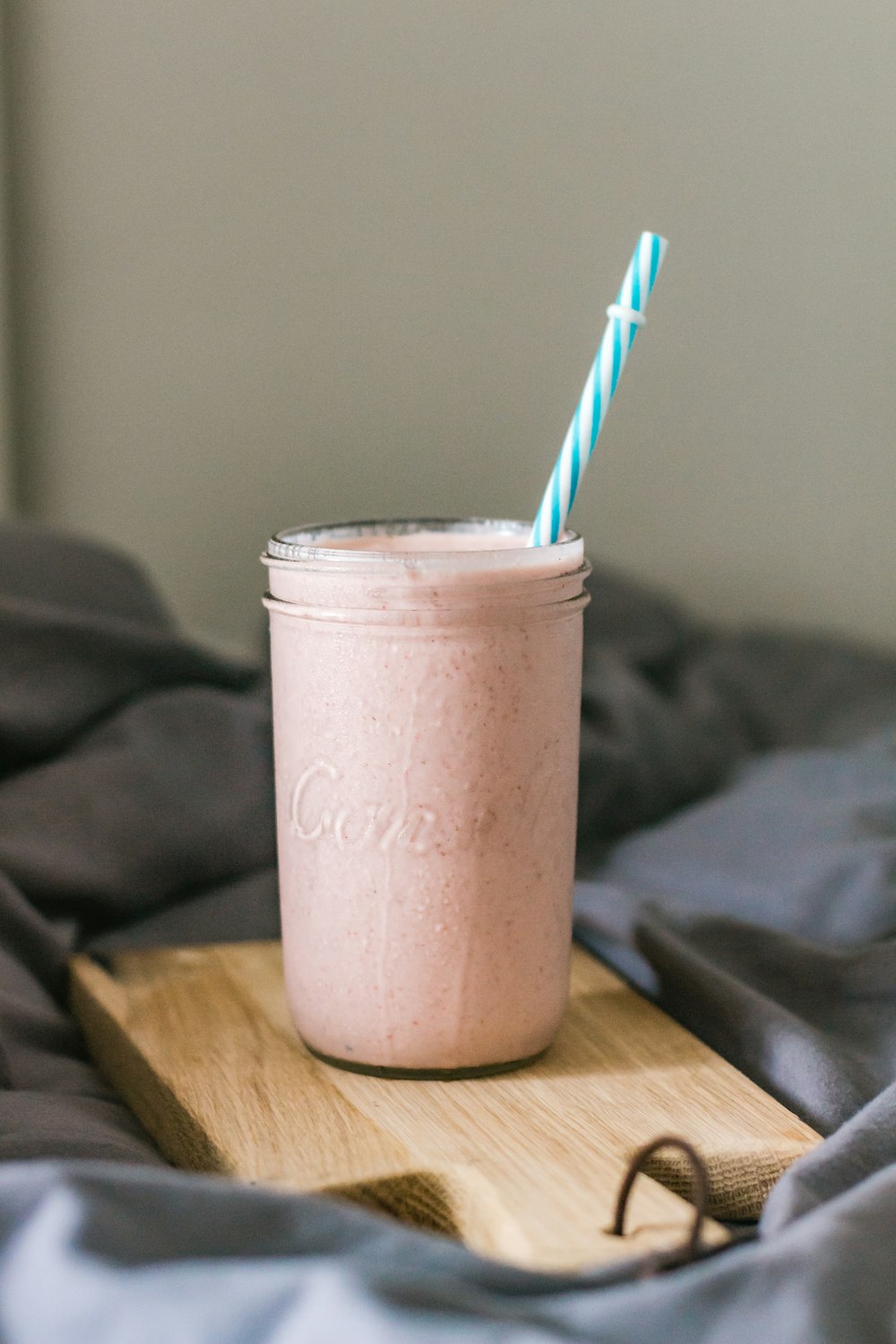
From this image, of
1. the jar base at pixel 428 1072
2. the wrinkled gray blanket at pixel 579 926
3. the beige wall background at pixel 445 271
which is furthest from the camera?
the beige wall background at pixel 445 271

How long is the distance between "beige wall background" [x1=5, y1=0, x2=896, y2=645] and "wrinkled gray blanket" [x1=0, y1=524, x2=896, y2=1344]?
216 millimetres

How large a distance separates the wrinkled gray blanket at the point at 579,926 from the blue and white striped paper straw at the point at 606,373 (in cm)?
25

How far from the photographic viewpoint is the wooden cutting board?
0.47 metres

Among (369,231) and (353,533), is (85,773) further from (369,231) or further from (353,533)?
(369,231)

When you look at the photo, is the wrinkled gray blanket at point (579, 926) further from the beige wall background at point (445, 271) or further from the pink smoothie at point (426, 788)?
the beige wall background at point (445, 271)

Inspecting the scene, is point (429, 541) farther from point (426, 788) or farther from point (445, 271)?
point (445, 271)

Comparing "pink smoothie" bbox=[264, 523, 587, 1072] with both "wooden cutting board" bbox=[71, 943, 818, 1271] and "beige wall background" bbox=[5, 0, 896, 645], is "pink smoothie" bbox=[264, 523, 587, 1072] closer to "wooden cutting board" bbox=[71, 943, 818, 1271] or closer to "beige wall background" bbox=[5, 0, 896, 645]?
"wooden cutting board" bbox=[71, 943, 818, 1271]

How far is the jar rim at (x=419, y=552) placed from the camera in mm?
549

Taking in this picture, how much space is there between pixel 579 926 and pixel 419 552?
11.7 inches

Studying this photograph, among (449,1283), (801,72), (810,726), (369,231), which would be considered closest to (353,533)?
(449,1283)

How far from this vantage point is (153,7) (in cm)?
120

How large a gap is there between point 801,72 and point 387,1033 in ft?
3.34

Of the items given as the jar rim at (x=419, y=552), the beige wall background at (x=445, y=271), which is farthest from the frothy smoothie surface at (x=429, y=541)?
the beige wall background at (x=445, y=271)

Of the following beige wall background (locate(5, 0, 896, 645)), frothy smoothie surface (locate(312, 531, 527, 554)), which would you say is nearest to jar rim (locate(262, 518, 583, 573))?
frothy smoothie surface (locate(312, 531, 527, 554))
